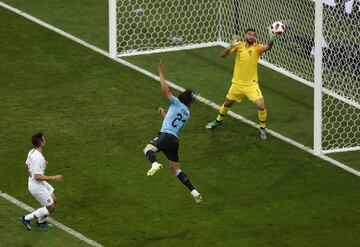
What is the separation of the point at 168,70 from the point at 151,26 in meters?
1.98

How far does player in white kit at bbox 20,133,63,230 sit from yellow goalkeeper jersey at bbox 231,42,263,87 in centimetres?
532

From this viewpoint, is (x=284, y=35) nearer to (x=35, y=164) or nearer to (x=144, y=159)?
(x=144, y=159)

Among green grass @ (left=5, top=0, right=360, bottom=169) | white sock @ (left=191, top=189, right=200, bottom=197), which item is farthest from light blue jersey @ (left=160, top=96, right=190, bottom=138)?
green grass @ (left=5, top=0, right=360, bottom=169)

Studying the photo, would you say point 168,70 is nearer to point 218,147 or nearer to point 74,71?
point 74,71

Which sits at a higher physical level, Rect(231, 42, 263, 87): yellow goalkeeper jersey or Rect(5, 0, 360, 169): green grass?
Rect(5, 0, 360, 169): green grass

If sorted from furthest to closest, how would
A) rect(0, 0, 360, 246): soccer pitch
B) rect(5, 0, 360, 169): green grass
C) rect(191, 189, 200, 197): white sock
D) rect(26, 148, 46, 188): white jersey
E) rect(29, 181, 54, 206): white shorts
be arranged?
rect(5, 0, 360, 169): green grass
rect(191, 189, 200, 197): white sock
rect(0, 0, 360, 246): soccer pitch
rect(29, 181, 54, 206): white shorts
rect(26, 148, 46, 188): white jersey

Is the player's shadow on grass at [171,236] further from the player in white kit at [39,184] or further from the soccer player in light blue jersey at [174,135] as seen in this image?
the player in white kit at [39,184]

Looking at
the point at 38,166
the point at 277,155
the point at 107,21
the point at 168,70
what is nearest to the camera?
the point at 38,166

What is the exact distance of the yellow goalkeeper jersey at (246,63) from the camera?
2427cm

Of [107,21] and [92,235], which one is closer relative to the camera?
[92,235]

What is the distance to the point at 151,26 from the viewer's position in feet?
94.8

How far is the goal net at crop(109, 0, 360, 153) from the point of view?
24.2 m

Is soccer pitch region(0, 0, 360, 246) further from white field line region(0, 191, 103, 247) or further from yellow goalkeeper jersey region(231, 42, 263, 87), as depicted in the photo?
yellow goalkeeper jersey region(231, 42, 263, 87)

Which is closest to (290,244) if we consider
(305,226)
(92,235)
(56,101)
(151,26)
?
(305,226)
